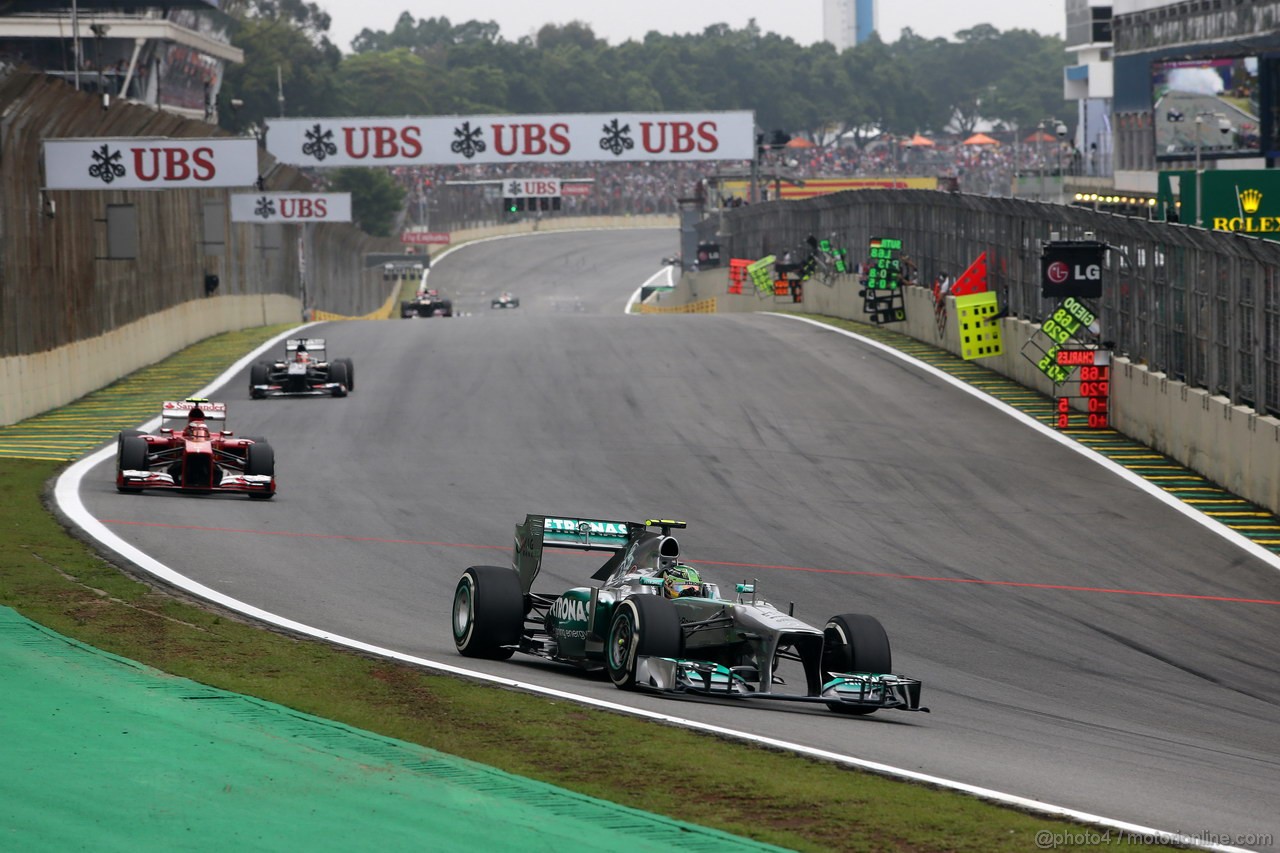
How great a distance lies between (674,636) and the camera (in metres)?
11.4

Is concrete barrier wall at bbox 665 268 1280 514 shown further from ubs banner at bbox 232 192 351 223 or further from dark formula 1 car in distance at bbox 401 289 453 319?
dark formula 1 car in distance at bbox 401 289 453 319

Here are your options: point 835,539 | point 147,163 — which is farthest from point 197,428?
point 147,163

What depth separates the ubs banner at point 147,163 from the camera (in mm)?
31016

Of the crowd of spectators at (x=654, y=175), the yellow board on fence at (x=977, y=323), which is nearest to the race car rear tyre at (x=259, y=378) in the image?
the yellow board on fence at (x=977, y=323)

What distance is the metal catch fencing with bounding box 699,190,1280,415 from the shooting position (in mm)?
22000

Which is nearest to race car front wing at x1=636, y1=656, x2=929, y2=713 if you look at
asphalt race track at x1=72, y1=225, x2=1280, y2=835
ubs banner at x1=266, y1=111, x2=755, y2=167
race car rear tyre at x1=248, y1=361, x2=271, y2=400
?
asphalt race track at x1=72, y1=225, x2=1280, y2=835

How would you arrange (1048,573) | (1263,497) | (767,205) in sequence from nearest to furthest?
(1048,573) → (1263,497) → (767,205)

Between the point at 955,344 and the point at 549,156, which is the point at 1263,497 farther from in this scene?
the point at 549,156

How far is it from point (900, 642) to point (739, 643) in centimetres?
337

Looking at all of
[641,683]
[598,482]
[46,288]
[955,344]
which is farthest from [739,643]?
Result: [955,344]

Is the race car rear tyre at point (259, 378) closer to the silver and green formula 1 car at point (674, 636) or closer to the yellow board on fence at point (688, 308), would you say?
the silver and green formula 1 car at point (674, 636)

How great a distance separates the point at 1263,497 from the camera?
2162 centimetres

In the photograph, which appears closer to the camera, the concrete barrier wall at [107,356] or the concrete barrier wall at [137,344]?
the concrete barrier wall at [107,356]

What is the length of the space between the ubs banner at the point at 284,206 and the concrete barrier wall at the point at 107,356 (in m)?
2.51
